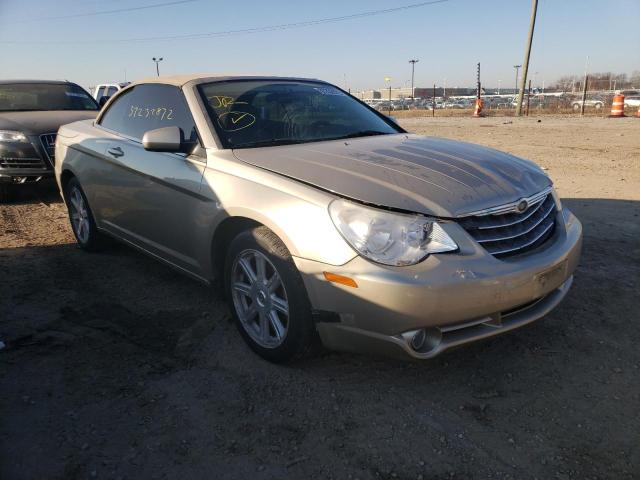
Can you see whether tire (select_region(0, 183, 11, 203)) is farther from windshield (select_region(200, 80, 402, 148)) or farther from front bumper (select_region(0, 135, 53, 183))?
windshield (select_region(200, 80, 402, 148))

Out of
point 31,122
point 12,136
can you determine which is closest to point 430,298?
point 12,136

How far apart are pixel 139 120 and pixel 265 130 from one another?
4.29ft

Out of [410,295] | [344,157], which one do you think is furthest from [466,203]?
[344,157]

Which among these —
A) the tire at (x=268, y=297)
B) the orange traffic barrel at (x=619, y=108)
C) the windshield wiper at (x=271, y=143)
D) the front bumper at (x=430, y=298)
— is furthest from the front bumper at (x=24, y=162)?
the orange traffic barrel at (x=619, y=108)

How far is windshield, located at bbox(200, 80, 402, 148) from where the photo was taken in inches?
134

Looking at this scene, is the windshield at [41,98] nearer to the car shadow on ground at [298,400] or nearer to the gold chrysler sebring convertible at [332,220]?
the gold chrysler sebring convertible at [332,220]

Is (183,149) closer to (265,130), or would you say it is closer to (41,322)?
(265,130)

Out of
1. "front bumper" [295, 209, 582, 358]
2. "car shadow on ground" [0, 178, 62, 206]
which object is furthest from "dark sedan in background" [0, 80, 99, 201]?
"front bumper" [295, 209, 582, 358]

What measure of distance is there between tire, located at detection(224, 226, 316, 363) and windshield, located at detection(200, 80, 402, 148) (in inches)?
30.2

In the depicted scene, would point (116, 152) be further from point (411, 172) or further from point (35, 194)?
point (35, 194)

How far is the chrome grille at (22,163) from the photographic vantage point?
677 cm

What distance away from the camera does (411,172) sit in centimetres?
278

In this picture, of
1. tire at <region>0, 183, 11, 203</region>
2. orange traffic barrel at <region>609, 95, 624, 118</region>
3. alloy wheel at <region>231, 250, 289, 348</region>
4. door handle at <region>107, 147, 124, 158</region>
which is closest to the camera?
alloy wheel at <region>231, 250, 289, 348</region>

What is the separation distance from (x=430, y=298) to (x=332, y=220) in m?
0.58
